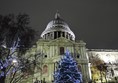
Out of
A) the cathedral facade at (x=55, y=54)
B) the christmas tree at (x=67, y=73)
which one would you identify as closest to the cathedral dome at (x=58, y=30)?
the cathedral facade at (x=55, y=54)

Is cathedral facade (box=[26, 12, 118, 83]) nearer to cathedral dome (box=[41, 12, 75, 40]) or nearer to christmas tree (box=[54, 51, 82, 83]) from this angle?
cathedral dome (box=[41, 12, 75, 40])

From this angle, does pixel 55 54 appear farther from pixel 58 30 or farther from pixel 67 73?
pixel 67 73

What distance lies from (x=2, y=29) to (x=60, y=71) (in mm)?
16455

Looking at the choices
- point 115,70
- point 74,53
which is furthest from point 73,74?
point 115,70

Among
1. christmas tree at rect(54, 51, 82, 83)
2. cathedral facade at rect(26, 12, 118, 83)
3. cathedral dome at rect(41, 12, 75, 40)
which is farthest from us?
cathedral dome at rect(41, 12, 75, 40)

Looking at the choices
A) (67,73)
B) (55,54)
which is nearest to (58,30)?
(55,54)

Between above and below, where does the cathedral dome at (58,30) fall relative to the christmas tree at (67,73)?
above

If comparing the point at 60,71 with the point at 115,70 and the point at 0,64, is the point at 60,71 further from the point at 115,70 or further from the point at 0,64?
the point at 115,70

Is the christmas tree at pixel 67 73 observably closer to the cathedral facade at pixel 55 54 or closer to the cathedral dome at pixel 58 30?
the cathedral facade at pixel 55 54

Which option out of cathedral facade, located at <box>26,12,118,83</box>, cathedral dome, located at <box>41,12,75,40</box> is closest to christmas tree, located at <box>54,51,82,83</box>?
cathedral facade, located at <box>26,12,118,83</box>

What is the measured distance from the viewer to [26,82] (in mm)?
44750

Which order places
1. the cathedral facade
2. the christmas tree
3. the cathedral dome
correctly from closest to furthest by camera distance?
the christmas tree, the cathedral facade, the cathedral dome

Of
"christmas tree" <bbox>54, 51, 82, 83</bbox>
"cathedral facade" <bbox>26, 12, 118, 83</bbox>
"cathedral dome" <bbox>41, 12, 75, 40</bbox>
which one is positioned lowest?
"christmas tree" <bbox>54, 51, 82, 83</bbox>

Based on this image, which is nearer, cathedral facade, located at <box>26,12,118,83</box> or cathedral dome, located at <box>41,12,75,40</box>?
cathedral facade, located at <box>26,12,118,83</box>
